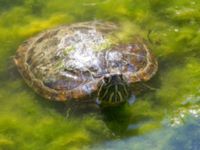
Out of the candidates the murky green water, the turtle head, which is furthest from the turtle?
the murky green water

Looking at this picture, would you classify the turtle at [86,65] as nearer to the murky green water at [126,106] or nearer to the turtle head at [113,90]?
the turtle head at [113,90]

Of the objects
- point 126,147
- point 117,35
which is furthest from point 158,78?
point 126,147

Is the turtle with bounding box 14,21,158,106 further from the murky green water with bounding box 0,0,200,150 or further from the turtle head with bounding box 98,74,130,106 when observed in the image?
the murky green water with bounding box 0,0,200,150

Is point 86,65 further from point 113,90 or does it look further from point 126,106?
point 126,106

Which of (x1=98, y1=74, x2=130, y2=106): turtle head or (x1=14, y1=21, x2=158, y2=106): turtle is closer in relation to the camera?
(x1=98, y1=74, x2=130, y2=106): turtle head

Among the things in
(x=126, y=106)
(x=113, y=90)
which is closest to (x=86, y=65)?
(x=113, y=90)

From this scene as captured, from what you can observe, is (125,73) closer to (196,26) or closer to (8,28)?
(196,26)

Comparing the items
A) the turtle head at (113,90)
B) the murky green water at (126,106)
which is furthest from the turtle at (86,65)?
the murky green water at (126,106)
